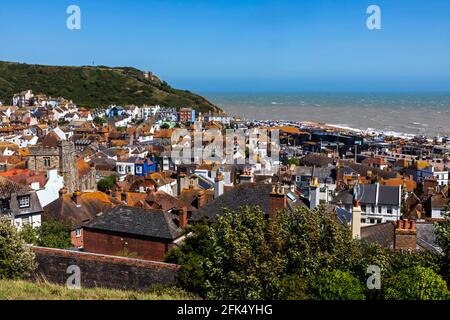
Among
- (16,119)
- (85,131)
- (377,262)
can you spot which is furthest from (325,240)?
(16,119)

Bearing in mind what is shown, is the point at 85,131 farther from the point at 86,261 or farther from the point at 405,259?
the point at 405,259

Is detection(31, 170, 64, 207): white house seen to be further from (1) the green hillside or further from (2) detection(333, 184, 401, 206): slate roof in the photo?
(1) the green hillside

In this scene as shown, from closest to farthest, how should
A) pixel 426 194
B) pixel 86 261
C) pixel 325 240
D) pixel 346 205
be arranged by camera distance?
1. pixel 325 240
2. pixel 86 261
3. pixel 346 205
4. pixel 426 194

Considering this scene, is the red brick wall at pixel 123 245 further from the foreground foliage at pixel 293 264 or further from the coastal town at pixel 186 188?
the foreground foliage at pixel 293 264

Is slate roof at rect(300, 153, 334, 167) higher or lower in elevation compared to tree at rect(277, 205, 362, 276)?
lower

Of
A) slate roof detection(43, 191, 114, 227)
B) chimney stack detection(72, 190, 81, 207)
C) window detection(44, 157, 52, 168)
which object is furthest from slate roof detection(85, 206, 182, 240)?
window detection(44, 157, 52, 168)
